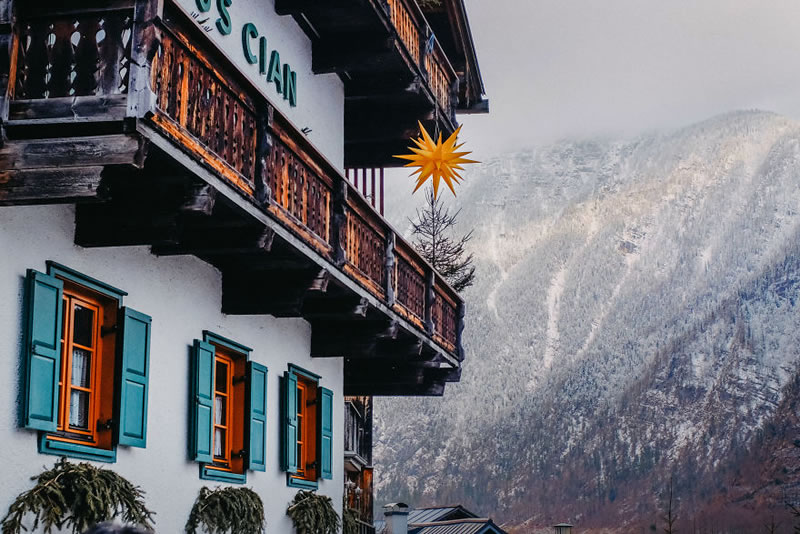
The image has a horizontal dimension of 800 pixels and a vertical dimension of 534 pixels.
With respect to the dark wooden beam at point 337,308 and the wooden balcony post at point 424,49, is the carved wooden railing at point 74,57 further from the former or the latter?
the wooden balcony post at point 424,49

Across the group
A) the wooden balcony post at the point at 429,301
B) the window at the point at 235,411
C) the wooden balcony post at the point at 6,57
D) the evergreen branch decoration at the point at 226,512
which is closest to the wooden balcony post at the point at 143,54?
the wooden balcony post at the point at 6,57

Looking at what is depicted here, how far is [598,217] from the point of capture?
13525 cm

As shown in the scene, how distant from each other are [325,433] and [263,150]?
629cm

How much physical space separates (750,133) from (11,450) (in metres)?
133

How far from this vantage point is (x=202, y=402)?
39.9 feet

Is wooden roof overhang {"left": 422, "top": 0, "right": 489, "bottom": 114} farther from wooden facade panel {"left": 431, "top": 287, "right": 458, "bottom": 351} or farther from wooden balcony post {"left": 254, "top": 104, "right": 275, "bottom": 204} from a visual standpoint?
wooden balcony post {"left": 254, "top": 104, "right": 275, "bottom": 204}

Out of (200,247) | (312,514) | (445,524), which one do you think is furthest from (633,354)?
(200,247)

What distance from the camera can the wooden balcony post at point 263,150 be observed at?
10.5m

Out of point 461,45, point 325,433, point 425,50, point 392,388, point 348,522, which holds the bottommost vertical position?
point 348,522

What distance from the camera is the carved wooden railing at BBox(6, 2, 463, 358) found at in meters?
8.38

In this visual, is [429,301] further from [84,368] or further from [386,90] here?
[84,368]

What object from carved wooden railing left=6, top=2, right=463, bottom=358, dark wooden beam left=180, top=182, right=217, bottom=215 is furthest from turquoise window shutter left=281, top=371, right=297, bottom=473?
dark wooden beam left=180, top=182, right=217, bottom=215

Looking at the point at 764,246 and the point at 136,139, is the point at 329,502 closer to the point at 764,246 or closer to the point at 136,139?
the point at 136,139

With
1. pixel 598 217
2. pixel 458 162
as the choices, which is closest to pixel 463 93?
pixel 458 162
